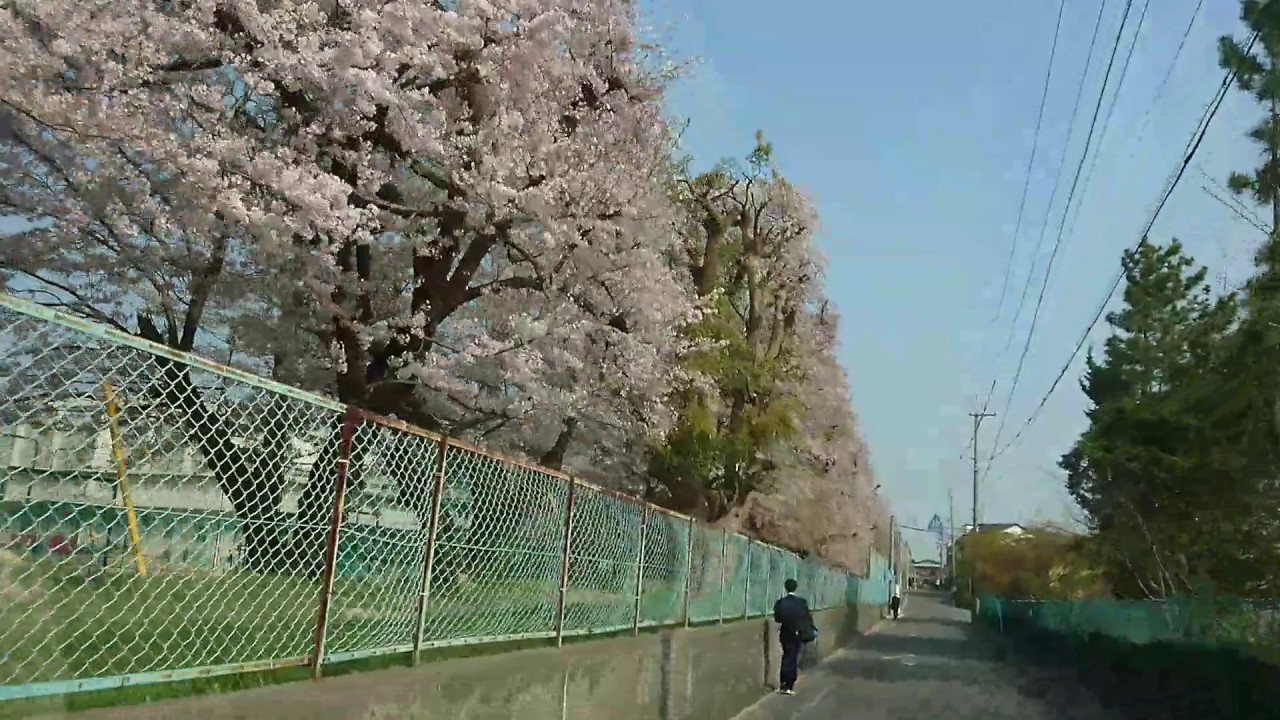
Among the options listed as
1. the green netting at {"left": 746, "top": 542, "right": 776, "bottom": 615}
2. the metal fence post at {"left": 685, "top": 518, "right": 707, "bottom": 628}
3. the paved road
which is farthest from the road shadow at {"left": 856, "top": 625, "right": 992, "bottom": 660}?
the metal fence post at {"left": 685, "top": 518, "right": 707, "bottom": 628}

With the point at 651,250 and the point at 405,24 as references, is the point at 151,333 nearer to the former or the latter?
the point at 405,24

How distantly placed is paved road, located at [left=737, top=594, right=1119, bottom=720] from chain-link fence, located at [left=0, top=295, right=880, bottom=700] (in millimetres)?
8114

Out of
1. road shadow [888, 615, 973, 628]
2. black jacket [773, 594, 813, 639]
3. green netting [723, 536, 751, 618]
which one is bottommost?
black jacket [773, 594, 813, 639]

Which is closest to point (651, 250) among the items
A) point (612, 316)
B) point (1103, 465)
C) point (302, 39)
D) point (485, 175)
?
point (612, 316)

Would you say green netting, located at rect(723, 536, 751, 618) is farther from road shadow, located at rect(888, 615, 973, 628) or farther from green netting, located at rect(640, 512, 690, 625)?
road shadow, located at rect(888, 615, 973, 628)

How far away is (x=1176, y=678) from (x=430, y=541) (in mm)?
12609

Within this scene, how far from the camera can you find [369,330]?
14938mm

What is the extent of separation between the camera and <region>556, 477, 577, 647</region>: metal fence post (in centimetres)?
771

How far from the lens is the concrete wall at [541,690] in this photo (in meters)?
3.85

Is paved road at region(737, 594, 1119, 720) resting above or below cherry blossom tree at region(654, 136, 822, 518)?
below

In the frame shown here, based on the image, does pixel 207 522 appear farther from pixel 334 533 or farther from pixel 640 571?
pixel 640 571

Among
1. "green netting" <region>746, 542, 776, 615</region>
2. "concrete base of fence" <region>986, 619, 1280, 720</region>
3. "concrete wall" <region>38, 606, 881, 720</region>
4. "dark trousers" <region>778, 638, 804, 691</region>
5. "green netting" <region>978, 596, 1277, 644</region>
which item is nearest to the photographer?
"concrete wall" <region>38, 606, 881, 720</region>

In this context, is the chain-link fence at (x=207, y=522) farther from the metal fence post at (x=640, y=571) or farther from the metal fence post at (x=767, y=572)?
the metal fence post at (x=767, y=572)

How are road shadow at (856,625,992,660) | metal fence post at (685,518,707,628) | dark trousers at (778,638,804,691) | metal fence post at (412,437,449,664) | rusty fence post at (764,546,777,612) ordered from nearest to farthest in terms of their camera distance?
1. metal fence post at (412,437,449,664)
2. metal fence post at (685,518,707,628)
3. dark trousers at (778,638,804,691)
4. rusty fence post at (764,546,777,612)
5. road shadow at (856,625,992,660)
